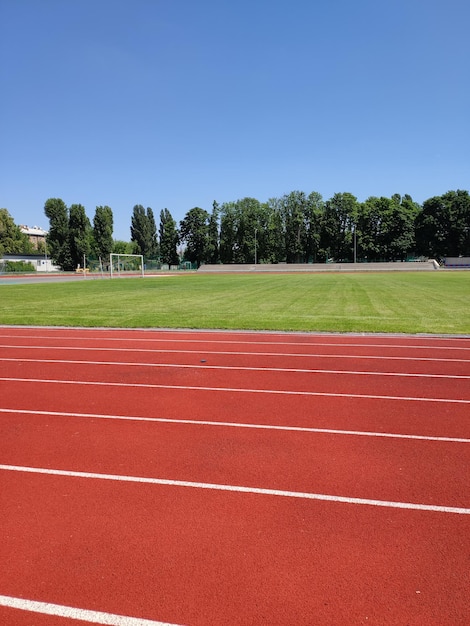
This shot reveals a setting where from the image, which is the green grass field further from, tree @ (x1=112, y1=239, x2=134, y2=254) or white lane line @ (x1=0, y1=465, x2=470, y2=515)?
tree @ (x1=112, y1=239, x2=134, y2=254)

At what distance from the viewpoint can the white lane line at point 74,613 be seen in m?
2.56

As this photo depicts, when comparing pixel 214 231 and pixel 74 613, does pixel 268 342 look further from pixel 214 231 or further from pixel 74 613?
pixel 214 231

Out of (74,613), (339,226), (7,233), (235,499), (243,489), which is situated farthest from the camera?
(339,226)

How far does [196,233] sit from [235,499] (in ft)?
294

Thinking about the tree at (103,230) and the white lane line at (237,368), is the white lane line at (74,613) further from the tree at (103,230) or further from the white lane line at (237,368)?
the tree at (103,230)

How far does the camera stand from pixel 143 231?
9419 centimetres

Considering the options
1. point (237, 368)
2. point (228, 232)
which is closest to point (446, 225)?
point (228, 232)

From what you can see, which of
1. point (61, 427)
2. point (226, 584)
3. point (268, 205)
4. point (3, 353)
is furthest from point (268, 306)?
point (268, 205)

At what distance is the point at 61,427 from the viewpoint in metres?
5.55

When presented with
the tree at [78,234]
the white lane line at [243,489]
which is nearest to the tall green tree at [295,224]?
the tree at [78,234]

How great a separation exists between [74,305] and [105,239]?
65875mm

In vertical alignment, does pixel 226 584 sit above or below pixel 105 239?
below

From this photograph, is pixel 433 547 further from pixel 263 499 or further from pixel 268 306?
pixel 268 306

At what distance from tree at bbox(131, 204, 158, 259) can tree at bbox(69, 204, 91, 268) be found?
1587 centimetres
